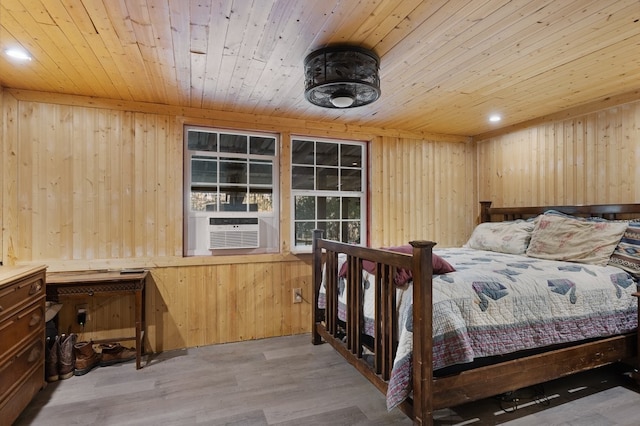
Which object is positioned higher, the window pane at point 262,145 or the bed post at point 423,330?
the window pane at point 262,145

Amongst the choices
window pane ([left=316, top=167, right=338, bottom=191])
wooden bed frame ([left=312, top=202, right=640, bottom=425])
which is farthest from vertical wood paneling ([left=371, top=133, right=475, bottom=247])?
wooden bed frame ([left=312, top=202, right=640, bottom=425])

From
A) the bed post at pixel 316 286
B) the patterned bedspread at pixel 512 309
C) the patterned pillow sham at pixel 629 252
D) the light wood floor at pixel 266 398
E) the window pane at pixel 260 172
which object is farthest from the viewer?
the window pane at pixel 260 172

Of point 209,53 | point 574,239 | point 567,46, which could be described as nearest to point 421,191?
point 574,239

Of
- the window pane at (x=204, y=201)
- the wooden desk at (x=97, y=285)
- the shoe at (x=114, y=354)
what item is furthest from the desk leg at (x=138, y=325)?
the window pane at (x=204, y=201)

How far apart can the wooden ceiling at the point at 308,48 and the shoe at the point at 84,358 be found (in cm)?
206

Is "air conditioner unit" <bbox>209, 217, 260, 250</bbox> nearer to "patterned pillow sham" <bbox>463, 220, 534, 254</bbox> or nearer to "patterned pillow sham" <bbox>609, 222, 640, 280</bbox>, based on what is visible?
"patterned pillow sham" <bbox>463, 220, 534, 254</bbox>

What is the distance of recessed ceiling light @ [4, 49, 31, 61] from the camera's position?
7.05ft

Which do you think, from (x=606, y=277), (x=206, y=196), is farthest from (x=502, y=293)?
(x=206, y=196)

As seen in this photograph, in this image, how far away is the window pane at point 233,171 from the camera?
345cm

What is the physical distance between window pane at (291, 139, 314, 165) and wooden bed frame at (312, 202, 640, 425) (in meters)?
1.23

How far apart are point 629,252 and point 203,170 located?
11.8 feet

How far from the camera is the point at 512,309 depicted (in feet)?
6.78

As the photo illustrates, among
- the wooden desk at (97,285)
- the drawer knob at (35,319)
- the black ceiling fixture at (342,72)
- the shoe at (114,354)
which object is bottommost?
the shoe at (114,354)

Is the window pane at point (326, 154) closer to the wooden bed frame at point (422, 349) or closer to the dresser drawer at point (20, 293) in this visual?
the wooden bed frame at point (422, 349)
